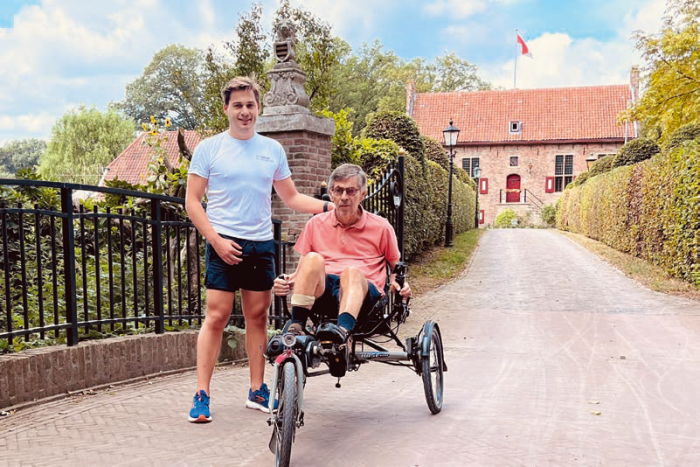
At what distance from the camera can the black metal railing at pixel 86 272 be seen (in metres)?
4.03

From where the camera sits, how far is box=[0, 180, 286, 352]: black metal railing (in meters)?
4.03

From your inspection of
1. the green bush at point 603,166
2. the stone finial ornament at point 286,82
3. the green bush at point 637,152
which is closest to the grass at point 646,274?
the stone finial ornament at point 286,82

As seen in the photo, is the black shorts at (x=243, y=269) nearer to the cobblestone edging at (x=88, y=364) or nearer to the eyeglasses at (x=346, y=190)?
the eyeglasses at (x=346, y=190)

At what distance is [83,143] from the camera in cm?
4541

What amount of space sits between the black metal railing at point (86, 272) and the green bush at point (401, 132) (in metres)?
7.29

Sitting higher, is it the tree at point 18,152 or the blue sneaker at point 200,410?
the tree at point 18,152

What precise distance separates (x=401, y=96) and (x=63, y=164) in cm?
2499

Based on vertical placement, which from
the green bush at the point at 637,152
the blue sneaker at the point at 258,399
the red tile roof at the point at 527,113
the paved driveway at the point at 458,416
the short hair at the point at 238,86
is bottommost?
the paved driveway at the point at 458,416

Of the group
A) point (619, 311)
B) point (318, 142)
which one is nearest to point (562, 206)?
point (619, 311)

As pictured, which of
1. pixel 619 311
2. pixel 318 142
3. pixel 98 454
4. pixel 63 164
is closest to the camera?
pixel 98 454

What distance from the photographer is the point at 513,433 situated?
3.43 metres

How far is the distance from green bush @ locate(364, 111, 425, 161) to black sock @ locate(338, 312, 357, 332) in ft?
35.6

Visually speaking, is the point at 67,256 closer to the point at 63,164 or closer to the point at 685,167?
the point at 685,167

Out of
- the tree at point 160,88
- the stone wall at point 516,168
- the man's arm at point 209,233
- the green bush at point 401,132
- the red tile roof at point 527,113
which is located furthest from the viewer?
the tree at point 160,88
